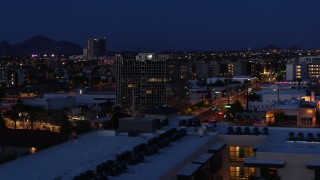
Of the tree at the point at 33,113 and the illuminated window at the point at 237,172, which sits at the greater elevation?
the illuminated window at the point at 237,172

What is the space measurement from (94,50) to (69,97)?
11902 cm

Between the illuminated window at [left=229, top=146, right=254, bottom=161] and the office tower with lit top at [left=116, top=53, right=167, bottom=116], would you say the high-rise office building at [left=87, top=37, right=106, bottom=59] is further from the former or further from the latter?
the illuminated window at [left=229, top=146, right=254, bottom=161]

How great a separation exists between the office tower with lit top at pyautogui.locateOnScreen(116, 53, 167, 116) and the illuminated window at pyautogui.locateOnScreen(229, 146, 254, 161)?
2435 centimetres

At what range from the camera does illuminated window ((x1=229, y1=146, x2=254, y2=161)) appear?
35.0 ft

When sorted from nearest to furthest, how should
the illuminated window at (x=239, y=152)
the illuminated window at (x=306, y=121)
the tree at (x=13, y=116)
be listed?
1. the illuminated window at (x=239, y=152)
2. the illuminated window at (x=306, y=121)
3. the tree at (x=13, y=116)

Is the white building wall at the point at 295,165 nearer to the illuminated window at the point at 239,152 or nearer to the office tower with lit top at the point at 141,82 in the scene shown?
the illuminated window at the point at 239,152

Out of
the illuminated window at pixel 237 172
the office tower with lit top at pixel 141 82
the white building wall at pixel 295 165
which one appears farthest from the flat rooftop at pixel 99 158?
the office tower with lit top at pixel 141 82

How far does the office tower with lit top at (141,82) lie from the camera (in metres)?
35.9

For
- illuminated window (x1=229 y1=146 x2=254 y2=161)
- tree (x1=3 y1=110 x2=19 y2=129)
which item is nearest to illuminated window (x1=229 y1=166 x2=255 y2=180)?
illuminated window (x1=229 y1=146 x2=254 y2=161)

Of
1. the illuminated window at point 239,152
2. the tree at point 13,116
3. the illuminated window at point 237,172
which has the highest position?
the illuminated window at point 239,152

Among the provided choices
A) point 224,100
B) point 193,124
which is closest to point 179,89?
point 224,100

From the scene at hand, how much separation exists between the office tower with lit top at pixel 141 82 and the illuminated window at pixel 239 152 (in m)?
24.4

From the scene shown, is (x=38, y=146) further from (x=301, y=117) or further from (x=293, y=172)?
(x=301, y=117)

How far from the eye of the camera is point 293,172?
8.56 metres
